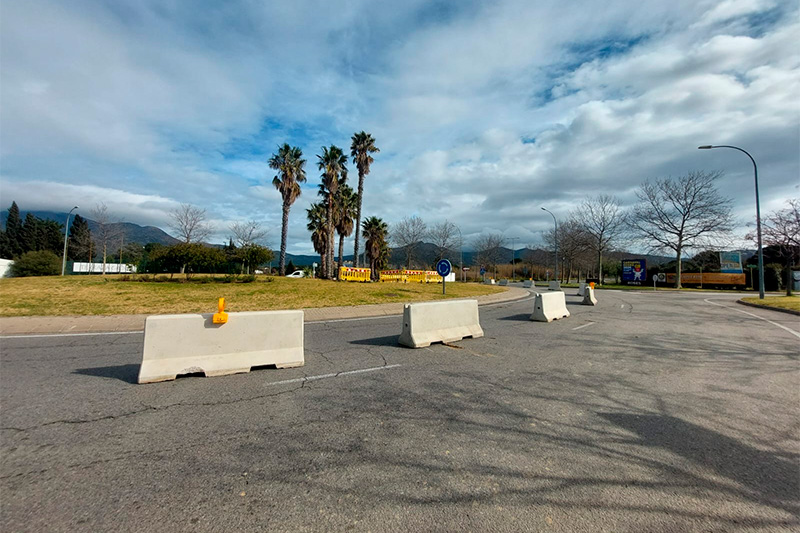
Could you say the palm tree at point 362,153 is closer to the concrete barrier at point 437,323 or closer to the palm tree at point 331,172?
the palm tree at point 331,172

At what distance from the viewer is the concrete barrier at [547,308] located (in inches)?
476

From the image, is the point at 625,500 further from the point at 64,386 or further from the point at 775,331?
the point at 775,331

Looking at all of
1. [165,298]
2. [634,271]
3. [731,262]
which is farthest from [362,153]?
[731,262]

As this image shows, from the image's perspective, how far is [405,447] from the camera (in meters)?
3.30

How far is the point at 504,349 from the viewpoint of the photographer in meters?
7.54

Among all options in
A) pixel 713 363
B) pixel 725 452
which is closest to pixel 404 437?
pixel 725 452

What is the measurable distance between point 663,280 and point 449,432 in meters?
60.7

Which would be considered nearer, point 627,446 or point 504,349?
point 627,446

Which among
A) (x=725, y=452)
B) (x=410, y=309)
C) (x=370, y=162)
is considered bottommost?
(x=725, y=452)

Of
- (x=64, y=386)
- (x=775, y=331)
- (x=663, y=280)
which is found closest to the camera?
(x=64, y=386)

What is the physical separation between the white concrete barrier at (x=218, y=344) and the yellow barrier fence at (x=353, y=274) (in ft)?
86.3

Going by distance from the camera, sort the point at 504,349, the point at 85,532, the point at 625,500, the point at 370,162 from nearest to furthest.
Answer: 1. the point at 85,532
2. the point at 625,500
3. the point at 504,349
4. the point at 370,162

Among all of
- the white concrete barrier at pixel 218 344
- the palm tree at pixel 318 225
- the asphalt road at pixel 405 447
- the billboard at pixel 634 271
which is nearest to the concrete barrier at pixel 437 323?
the asphalt road at pixel 405 447

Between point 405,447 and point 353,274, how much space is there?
101 feet
